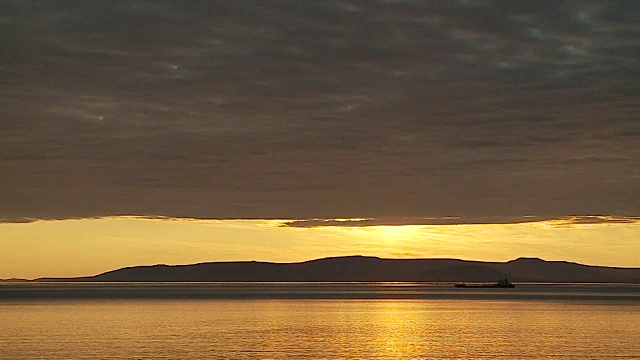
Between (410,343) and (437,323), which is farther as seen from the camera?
(437,323)

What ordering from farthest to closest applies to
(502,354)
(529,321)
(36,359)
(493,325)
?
1. (529,321)
2. (493,325)
3. (502,354)
4. (36,359)

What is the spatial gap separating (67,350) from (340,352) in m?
19.5

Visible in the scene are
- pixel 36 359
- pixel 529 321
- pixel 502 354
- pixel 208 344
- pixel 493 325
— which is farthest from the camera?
pixel 529 321

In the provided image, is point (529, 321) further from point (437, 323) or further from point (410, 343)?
point (410, 343)

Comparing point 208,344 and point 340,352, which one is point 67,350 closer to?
point 208,344

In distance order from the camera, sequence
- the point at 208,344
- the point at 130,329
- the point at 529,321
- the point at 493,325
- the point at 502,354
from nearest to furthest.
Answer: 1. the point at 502,354
2. the point at 208,344
3. the point at 130,329
4. the point at 493,325
5. the point at 529,321

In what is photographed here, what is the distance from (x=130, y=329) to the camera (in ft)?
293

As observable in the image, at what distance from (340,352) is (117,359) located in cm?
1609

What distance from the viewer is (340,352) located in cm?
6762

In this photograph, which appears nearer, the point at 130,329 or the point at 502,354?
the point at 502,354

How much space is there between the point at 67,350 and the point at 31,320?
37776 millimetres

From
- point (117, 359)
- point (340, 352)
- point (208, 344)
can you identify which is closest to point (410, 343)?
point (340, 352)

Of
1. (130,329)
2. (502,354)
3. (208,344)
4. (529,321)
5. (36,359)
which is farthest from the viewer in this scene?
(529,321)

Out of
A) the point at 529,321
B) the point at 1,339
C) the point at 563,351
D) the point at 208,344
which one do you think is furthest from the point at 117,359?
the point at 529,321
